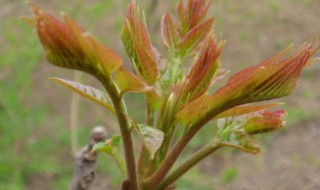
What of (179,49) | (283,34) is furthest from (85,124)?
(179,49)

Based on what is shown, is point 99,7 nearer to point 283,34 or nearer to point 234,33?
point 234,33

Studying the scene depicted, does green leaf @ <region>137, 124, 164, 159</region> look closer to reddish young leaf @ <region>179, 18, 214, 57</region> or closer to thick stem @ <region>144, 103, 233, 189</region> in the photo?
thick stem @ <region>144, 103, 233, 189</region>

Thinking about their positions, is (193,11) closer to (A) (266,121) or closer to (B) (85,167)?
(A) (266,121)

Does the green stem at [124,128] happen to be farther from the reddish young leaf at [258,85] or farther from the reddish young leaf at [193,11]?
the reddish young leaf at [193,11]

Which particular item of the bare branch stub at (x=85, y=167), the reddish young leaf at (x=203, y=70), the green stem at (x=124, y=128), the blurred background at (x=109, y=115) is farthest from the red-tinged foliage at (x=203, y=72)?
the blurred background at (x=109, y=115)

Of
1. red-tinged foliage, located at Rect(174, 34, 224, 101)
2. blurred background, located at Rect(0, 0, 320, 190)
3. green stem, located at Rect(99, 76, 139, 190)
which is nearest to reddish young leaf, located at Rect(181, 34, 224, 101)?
red-tinged foliage, located at Rect(174, 34, 224, 101)
